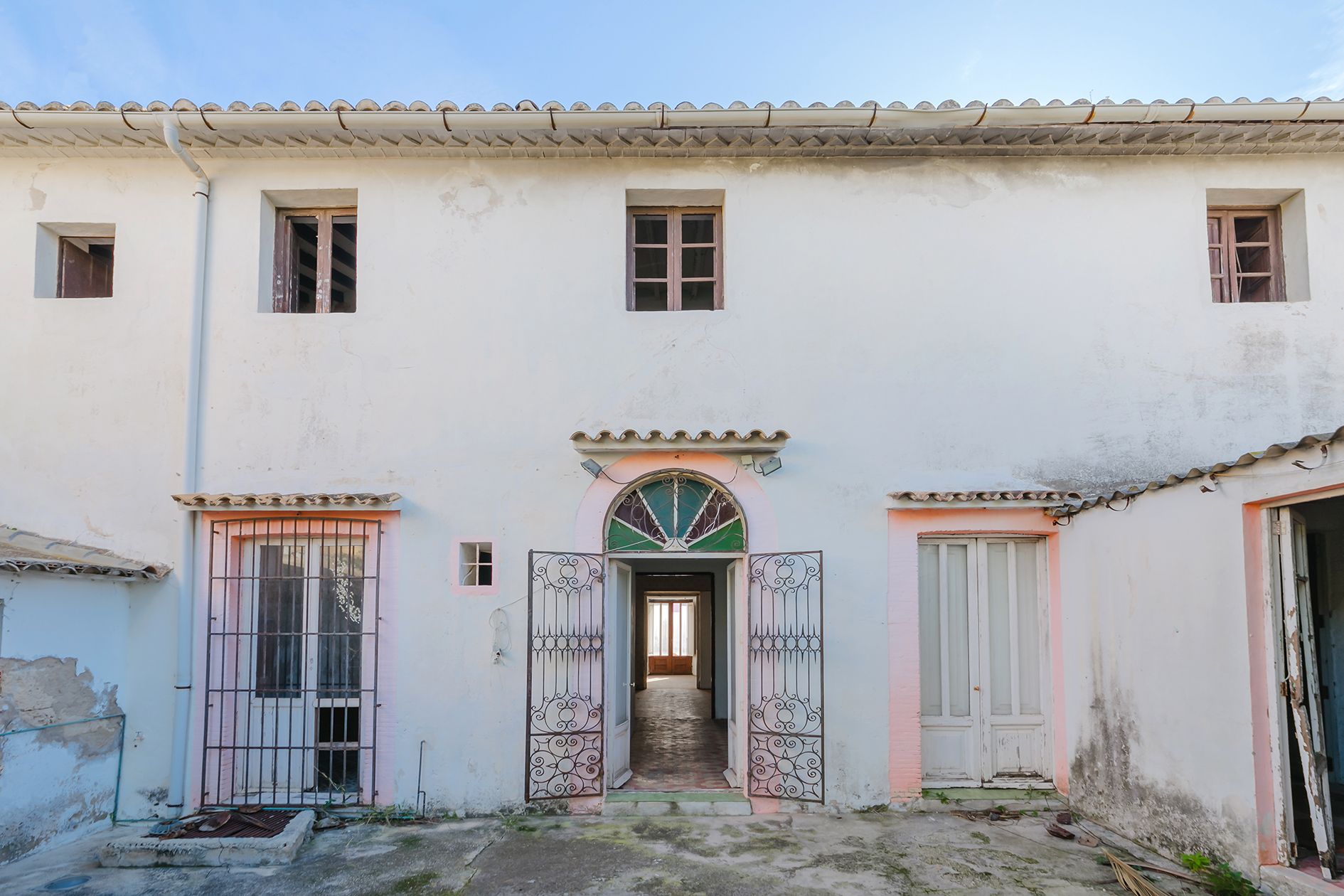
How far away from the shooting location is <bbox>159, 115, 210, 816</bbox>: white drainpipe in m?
7.00

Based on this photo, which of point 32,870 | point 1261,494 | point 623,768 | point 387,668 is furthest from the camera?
point 623,768

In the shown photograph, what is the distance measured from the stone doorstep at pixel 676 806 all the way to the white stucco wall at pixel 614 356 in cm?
91

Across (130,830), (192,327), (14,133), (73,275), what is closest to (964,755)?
(130,830)

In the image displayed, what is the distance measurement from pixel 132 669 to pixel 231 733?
95 cm

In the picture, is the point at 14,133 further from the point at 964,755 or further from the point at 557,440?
the point at 964,755

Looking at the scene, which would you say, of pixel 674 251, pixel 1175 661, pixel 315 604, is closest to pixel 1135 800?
pixel 1175 661

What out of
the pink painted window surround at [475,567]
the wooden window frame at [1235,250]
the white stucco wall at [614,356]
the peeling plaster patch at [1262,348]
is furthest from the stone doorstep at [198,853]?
the wooden window frame at [1235,250]

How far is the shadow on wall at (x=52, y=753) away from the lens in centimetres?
594

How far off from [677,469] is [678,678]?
11128 mm

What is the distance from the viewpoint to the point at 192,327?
24.3 ft

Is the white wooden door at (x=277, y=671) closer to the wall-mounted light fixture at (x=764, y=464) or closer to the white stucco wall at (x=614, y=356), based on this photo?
the white stucco wall at (x=614, y=356)

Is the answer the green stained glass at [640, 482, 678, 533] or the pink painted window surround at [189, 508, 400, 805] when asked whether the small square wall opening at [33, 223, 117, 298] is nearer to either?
the pink painted window surround at [189, 508, 400, 805]

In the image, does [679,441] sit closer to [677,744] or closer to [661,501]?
[661,501]

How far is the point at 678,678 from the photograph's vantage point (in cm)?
1745
